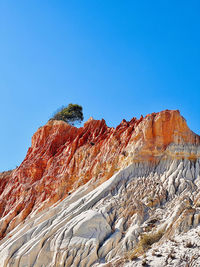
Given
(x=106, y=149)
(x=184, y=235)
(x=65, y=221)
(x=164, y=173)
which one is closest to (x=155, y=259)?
(x=184, y=235)

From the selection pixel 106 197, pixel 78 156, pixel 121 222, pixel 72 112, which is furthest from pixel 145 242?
pixel 72 112

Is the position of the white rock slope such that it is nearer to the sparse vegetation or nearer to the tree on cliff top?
the sparse vegetation

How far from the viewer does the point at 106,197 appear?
2666cm

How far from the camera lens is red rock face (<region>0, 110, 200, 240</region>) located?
29953 mm

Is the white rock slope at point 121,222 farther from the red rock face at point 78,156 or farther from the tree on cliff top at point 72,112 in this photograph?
the tree on cliff top at point 72,112

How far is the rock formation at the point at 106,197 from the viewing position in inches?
854

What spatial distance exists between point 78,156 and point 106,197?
8.40 metres

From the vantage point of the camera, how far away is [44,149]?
3956 cm

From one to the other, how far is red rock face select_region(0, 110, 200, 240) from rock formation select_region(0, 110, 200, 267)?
9 cm

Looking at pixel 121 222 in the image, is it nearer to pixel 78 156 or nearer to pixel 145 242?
pixel 145 242

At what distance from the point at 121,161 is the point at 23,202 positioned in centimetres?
1007

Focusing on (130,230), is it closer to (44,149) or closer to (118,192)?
(118,192)

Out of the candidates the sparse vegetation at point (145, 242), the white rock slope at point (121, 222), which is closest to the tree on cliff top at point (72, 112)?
the white rock slope at point (121, 222)

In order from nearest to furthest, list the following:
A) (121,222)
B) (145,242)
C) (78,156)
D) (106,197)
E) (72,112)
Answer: (145,242) < (121,222) < (106,197) < (78,156) < (72,112)
